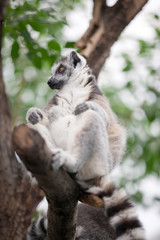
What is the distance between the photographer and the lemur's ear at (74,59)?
5859 millimetres

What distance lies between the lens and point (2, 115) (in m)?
4.85

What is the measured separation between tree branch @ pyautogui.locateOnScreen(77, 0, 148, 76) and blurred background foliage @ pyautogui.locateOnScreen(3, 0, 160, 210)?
461mm

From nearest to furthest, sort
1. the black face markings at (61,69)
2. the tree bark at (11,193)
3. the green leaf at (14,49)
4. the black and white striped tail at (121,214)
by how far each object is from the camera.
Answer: the black and white striped tail at (121,214) < the tree bark at (11,193) < the black face markings at (61,69) < the green leaf at (14,49)

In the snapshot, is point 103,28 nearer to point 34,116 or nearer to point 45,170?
point 34,116

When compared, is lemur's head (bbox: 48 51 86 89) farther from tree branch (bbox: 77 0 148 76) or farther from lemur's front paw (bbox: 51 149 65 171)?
lemur's front paw (bbox: 51 149 65 171)

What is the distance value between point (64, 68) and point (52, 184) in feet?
8.11

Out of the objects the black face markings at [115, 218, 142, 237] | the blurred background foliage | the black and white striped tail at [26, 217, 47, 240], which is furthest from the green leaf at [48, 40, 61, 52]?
the black face markings at [115, 218, 142, 237]

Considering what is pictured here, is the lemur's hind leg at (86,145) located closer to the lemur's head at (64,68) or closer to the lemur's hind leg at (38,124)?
the lemur's hind leg at (38,124)

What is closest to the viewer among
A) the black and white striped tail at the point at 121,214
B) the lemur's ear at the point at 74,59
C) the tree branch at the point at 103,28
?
the black and white striped tail at the point at 121,214

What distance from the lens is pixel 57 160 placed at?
3670mm

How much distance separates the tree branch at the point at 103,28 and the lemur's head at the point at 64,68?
3.96 ft

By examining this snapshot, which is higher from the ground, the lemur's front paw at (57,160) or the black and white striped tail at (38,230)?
the lemur's front paw at (57,160)

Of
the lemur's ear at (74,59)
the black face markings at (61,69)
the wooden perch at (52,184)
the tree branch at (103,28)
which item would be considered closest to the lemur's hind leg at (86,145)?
the wooden perch at (52,184)

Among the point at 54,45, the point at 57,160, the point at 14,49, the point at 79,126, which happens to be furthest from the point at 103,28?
the point at 57,160
